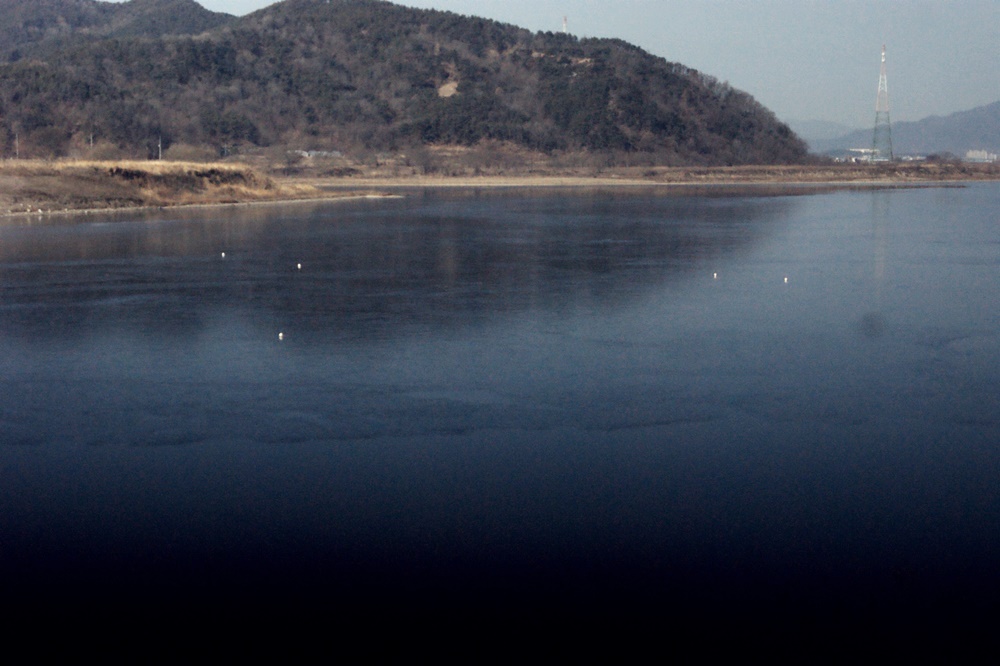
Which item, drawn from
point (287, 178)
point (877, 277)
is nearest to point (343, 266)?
point (877, 277)

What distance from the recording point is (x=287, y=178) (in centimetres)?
9562

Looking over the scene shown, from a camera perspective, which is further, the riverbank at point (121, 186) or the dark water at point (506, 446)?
the riverbank at point (121, 186)

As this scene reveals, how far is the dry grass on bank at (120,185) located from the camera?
49750 millimetres

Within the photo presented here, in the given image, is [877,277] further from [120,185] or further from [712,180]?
[712,180]

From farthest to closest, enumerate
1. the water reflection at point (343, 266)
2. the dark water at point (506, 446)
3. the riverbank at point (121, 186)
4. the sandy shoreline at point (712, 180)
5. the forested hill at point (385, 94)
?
the forested hill at point (385, 94) < the sandy shoreline at point (712, 180) < the riverbank at point (121, 186) < the water reflection at point (343, 266) < the dark water at point (506, 446)

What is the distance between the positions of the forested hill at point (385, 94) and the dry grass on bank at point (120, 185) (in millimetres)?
48162

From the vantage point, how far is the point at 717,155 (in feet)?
433

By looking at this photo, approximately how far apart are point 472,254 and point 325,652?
2283 centimetres

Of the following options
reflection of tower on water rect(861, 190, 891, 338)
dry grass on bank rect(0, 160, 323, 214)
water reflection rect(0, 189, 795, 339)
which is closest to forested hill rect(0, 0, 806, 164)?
dry grass on bank rect(0, 160, 323, 214)

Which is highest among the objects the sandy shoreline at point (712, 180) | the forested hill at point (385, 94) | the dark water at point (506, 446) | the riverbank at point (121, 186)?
the forested hill at point (385, 94)

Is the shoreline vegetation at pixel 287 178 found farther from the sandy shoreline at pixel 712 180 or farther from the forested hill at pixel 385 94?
the forested hill at pixel 385 94

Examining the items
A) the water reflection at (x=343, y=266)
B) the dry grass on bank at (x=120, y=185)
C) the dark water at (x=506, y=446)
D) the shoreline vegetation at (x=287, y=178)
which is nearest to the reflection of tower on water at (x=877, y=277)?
the dark water at (x=506, y=446)

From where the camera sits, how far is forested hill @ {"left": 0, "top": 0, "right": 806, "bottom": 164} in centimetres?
11769

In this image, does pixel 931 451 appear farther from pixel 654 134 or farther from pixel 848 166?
pixel 654 134
